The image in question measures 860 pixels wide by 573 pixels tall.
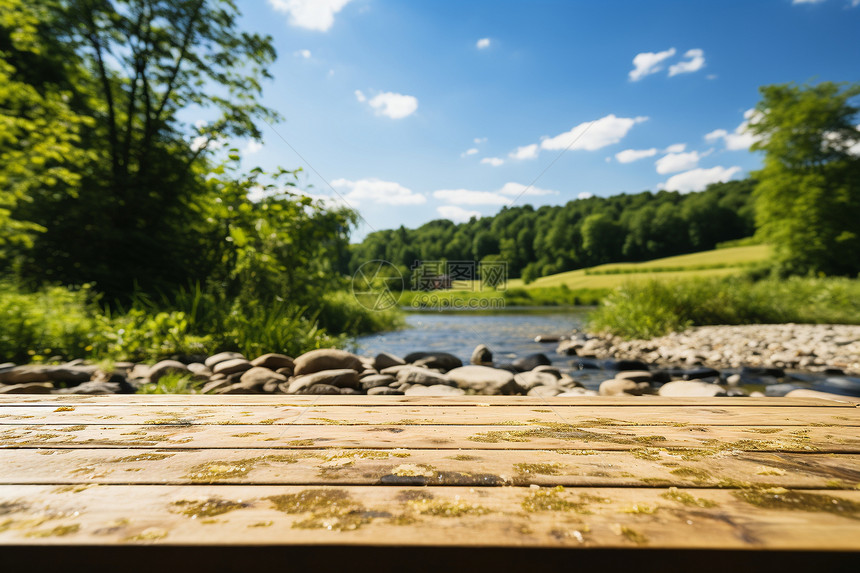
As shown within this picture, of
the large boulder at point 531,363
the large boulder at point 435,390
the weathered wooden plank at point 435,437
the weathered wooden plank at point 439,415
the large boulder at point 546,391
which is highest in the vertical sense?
the weathered wooden plank at point 435,437

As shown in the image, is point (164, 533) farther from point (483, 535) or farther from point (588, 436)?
point (588, 436)

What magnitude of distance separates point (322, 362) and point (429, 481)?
12.0ft

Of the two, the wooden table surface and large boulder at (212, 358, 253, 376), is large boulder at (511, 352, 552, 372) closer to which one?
large boulder at (212, 358, 253, 376)

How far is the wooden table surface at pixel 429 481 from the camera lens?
593 mm

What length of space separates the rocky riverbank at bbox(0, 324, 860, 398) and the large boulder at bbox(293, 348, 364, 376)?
11 mm

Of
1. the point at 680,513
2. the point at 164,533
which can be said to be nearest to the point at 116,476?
the point at 164,533

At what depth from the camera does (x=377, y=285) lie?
35.4 feet

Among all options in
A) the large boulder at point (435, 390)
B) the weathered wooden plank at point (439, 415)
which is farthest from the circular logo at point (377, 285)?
the weathered wooden plank at point (439, 415)

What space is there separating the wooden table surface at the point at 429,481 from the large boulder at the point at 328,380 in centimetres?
229

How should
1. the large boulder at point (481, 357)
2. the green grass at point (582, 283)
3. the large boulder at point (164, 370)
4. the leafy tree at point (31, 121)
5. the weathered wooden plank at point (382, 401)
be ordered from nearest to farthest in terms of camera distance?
the weathered wooden plank at point (382, 401)
the large boulder at point (164, 370)
the leafy tree at point (31, 121)
the large boulder at point (481, 357)
the green grass at point (582, 283)

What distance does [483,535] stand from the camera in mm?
601

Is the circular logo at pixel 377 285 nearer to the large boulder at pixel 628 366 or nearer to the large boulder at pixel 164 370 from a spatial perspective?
the large boulder at pixel 164 370

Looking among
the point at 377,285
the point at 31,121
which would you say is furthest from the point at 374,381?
the point at 31,121

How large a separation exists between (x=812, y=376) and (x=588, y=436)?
23.6 ft
